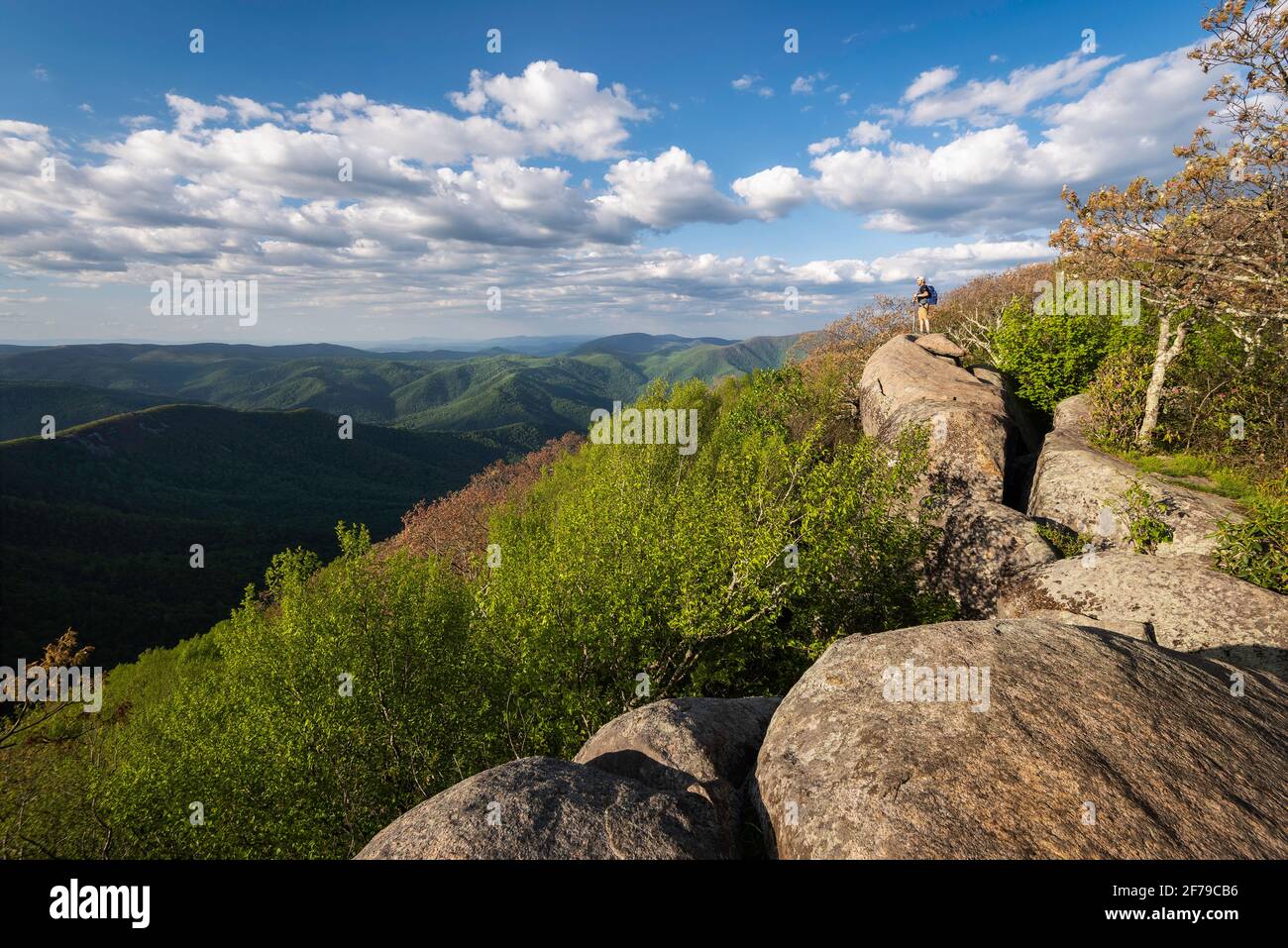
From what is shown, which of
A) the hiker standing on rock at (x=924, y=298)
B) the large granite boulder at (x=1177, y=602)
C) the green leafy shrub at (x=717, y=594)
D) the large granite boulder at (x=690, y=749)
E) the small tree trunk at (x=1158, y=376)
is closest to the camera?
the large granite boulder at (x=690, y=749)

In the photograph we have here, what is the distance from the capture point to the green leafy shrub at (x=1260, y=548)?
543 inches

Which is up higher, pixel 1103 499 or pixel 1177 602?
pixel 1103 499

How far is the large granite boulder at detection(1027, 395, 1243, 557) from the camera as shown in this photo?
16156 mm

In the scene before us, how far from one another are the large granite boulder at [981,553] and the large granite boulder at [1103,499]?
1802 millimetres

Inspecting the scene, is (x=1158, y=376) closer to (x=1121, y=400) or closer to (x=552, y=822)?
(x=1121, y=400)

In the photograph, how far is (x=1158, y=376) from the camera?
1992cm

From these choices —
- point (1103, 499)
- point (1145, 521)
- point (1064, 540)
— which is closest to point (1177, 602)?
point (1145, 521)

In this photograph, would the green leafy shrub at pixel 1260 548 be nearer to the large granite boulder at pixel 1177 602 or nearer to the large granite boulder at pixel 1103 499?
the large granite boulder at pixel 1177 602

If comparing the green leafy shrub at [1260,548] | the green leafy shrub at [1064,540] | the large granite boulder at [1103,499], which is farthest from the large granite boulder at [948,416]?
the green leafy shrub at [1260,548]

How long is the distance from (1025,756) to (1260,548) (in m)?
13.3
